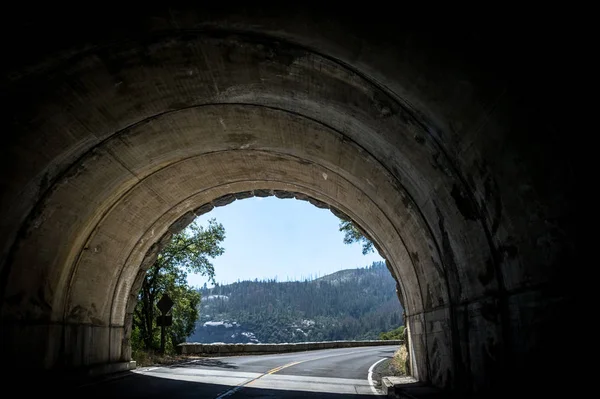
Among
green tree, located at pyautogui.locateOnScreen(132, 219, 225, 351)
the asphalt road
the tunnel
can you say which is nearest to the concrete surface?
green tree, located at pyautogui.locateOnScreen(132, 219, 225, 351)

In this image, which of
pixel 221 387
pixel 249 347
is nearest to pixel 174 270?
pixel 249 347

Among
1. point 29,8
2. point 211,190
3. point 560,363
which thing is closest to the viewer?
point 560,363

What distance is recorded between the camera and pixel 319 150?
34.2 feet

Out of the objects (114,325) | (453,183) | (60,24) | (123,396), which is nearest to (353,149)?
(453,183)

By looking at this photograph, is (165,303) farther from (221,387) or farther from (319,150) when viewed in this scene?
(319,150)

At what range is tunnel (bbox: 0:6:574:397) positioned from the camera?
16.5 feet

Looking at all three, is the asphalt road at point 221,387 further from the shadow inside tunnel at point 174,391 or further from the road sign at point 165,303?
the road sign at point 165,303

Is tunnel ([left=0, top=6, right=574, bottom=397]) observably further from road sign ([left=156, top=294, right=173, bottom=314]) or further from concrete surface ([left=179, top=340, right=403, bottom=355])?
concrete surface ([left=179, top=340, right=403, bottom=355])

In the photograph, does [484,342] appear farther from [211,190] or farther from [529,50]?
[211,190]

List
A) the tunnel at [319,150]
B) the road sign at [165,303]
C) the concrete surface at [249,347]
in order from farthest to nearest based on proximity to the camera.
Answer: the concrete surface at [249,347], the road sign at [165,303], the tunnel at [319,150]

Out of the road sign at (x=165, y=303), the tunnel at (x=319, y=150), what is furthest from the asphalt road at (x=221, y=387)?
the road sign at (x=165, y=303)

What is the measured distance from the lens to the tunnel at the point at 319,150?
503 centimetres

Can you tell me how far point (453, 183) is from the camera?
7012mm

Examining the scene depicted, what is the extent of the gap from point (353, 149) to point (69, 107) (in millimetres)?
5065
